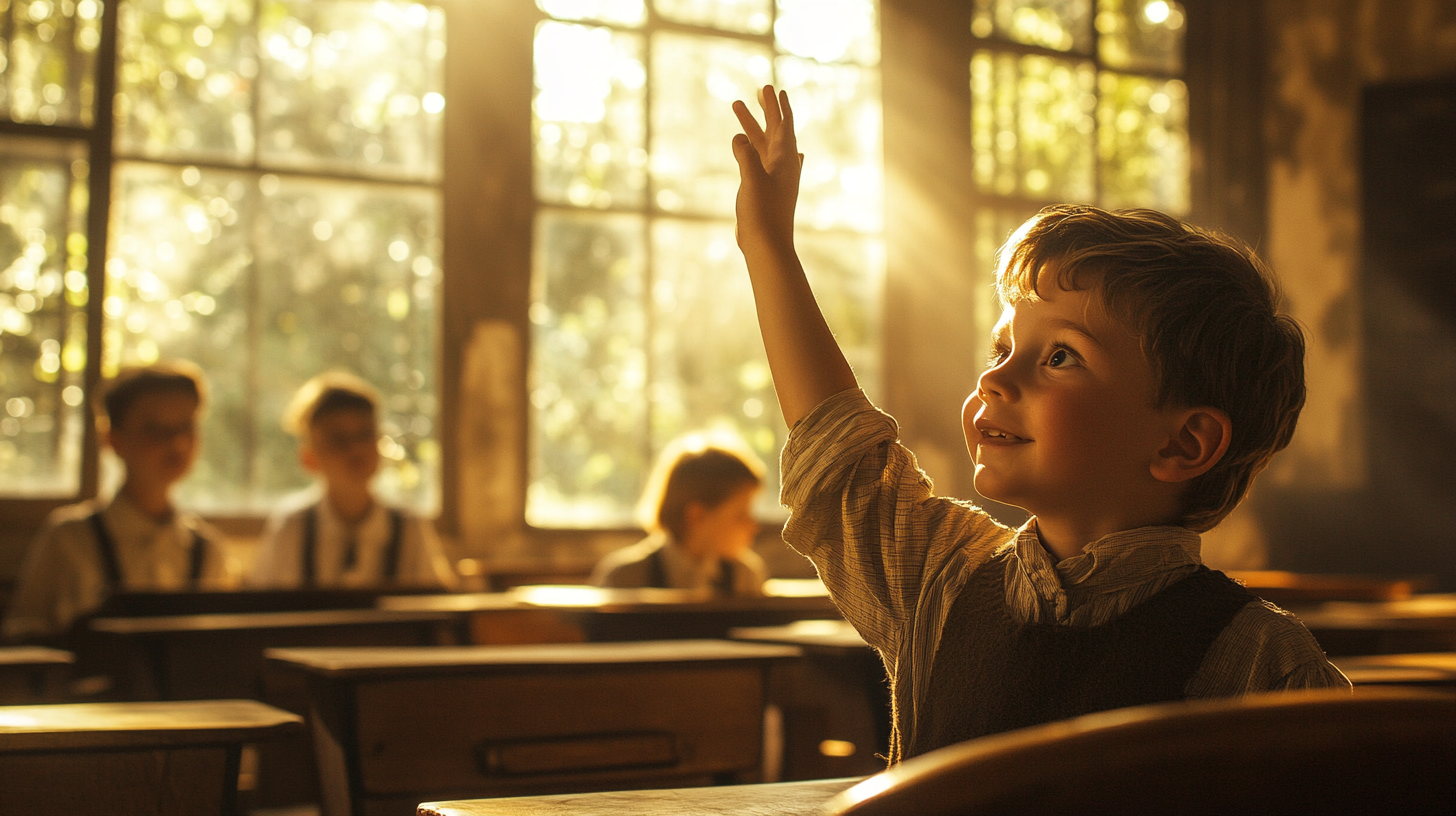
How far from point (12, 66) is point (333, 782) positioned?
167 inches

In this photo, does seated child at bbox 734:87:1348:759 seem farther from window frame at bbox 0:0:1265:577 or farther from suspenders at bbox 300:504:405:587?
window frame at bbox 0:0:1265:577

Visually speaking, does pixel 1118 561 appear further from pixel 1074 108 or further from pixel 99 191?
pixel 1074 108

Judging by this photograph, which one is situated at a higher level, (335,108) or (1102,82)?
(1102,82)

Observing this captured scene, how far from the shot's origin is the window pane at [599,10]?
5758mm

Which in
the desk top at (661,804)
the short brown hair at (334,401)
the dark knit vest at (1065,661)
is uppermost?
the short brown hair at (334,401)

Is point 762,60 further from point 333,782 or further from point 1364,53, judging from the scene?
point 333,782

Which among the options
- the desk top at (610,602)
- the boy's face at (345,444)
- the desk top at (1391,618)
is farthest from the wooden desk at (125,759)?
A: the boy's face at (345,444)

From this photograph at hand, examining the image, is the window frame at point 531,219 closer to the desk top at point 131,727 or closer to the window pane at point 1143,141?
the window pane at point 1143,141

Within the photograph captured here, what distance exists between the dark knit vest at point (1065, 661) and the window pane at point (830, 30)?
18.4 feet

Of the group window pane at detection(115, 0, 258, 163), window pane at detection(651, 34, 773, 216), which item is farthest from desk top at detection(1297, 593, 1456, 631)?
window pane at detection(115, 0, 258, 163)

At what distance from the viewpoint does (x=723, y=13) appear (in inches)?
239

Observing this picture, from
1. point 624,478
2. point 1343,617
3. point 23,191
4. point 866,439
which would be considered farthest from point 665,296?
point 866,439

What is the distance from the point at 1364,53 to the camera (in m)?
6.80

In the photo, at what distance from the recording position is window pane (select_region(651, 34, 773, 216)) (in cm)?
593
